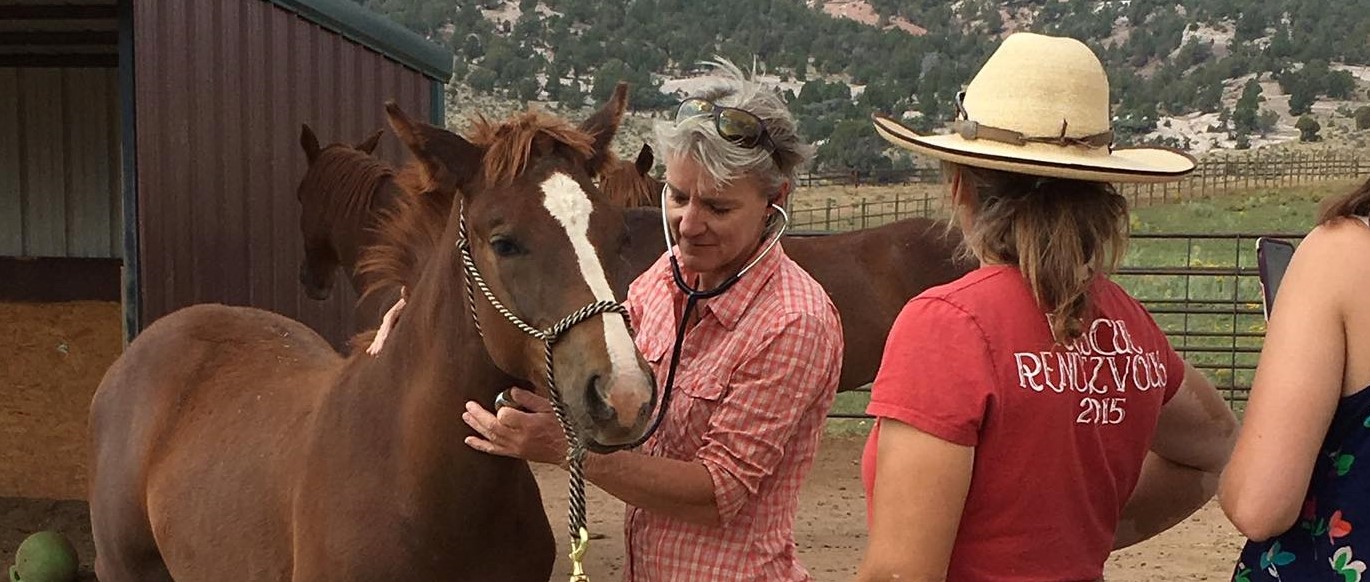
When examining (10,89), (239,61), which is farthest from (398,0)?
(239,61)

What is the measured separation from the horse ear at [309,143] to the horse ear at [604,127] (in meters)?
3.88

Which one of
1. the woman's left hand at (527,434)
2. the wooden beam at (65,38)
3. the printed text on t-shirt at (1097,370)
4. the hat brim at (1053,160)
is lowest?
the woman's left hand at (527,434)

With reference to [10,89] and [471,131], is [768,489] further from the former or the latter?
[10,89]

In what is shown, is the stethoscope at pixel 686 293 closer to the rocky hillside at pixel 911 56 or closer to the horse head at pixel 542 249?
the horse head at pixel 542 249

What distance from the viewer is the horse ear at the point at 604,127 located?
2.33m

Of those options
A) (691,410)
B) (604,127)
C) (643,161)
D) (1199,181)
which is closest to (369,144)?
(643,161)

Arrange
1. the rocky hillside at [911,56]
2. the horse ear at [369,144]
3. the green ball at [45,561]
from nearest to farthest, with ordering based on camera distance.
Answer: the green ball at [45,561]
the horse ear at [369,144]
the rocky hillside at [911,56]

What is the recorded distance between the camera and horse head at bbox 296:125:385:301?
233 inches

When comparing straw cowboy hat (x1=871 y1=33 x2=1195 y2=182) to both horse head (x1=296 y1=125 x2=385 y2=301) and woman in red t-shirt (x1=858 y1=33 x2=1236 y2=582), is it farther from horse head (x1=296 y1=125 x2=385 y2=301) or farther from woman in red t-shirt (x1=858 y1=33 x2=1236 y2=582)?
horse head (x1=296 y1=125 x2=385 y2=301)

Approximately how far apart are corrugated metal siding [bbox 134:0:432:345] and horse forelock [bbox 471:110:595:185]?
331cm

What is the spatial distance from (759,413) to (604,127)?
2.64 ft

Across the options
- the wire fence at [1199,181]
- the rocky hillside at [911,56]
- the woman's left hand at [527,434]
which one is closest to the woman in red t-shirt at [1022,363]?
the woman's left hand at [527,434]

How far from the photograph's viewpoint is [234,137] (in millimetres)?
5668

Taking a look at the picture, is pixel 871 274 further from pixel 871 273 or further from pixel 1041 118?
pixel 1041 118
